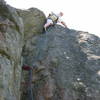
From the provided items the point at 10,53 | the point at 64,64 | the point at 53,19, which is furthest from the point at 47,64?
the point at 53,19

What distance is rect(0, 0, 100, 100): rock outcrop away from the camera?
10469mm

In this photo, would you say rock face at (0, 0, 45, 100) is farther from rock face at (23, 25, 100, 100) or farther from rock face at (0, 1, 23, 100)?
rock face at (23, 25, 100, 100)

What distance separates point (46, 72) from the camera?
12727 mm

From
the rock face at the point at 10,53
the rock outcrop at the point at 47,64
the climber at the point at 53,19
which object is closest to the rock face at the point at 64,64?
the rock outcrop at the point at 47,64

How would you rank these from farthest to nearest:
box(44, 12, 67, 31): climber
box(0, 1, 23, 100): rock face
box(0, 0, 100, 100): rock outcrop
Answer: box(44, 12, 67, 31): climber, box(0, 0, 100, 100): rock outcrop, box(0, 1, 23, 100): rock face

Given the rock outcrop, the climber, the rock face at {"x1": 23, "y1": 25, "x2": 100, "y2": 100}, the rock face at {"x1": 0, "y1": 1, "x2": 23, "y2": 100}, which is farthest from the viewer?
the climber

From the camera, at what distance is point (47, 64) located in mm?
13258

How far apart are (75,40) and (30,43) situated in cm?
284

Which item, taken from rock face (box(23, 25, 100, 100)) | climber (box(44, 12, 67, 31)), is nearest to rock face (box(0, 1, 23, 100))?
rock face (box(23, 25, 100, 100))

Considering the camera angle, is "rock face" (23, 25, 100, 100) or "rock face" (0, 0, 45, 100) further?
"rock face" (23, 25, 100, 100)

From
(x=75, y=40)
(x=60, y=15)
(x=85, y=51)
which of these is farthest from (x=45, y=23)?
(x=85, y=51)

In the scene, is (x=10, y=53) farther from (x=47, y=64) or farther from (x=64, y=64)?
(x=64, y=64)

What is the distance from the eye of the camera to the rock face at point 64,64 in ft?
38.5

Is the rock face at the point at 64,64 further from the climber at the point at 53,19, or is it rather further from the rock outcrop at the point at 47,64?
the climber at the point at 53,19
